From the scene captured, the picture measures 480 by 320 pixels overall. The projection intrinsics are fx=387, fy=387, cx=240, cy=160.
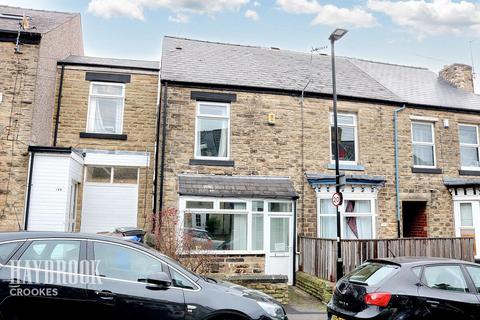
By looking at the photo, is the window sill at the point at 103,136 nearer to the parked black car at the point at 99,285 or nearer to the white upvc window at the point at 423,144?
the parked black car at the point at 99,285

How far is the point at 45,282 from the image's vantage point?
4.34m

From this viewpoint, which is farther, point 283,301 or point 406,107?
point 406,107

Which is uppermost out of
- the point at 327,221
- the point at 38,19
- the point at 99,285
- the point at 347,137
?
the point at 38,19

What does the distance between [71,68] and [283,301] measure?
10126mm

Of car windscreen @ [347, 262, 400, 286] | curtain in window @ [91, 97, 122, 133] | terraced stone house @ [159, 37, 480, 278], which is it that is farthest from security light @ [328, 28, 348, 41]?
curtain in window @ [91, 97, 122, 133]

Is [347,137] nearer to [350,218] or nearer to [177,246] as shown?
[350,218]

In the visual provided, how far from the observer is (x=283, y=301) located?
9016mm

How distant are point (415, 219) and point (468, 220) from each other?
174 centimetres

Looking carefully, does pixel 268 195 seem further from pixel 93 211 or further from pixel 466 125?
pixel 466 125

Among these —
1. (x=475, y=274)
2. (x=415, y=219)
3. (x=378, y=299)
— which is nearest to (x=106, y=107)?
(x=378, y=299)

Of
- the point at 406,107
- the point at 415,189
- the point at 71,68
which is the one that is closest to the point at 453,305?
the point at 415,189

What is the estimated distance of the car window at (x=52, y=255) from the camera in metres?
4.42

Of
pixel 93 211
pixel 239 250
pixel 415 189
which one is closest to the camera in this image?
pixel 239 250

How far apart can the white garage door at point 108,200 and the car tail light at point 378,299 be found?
8665mm
